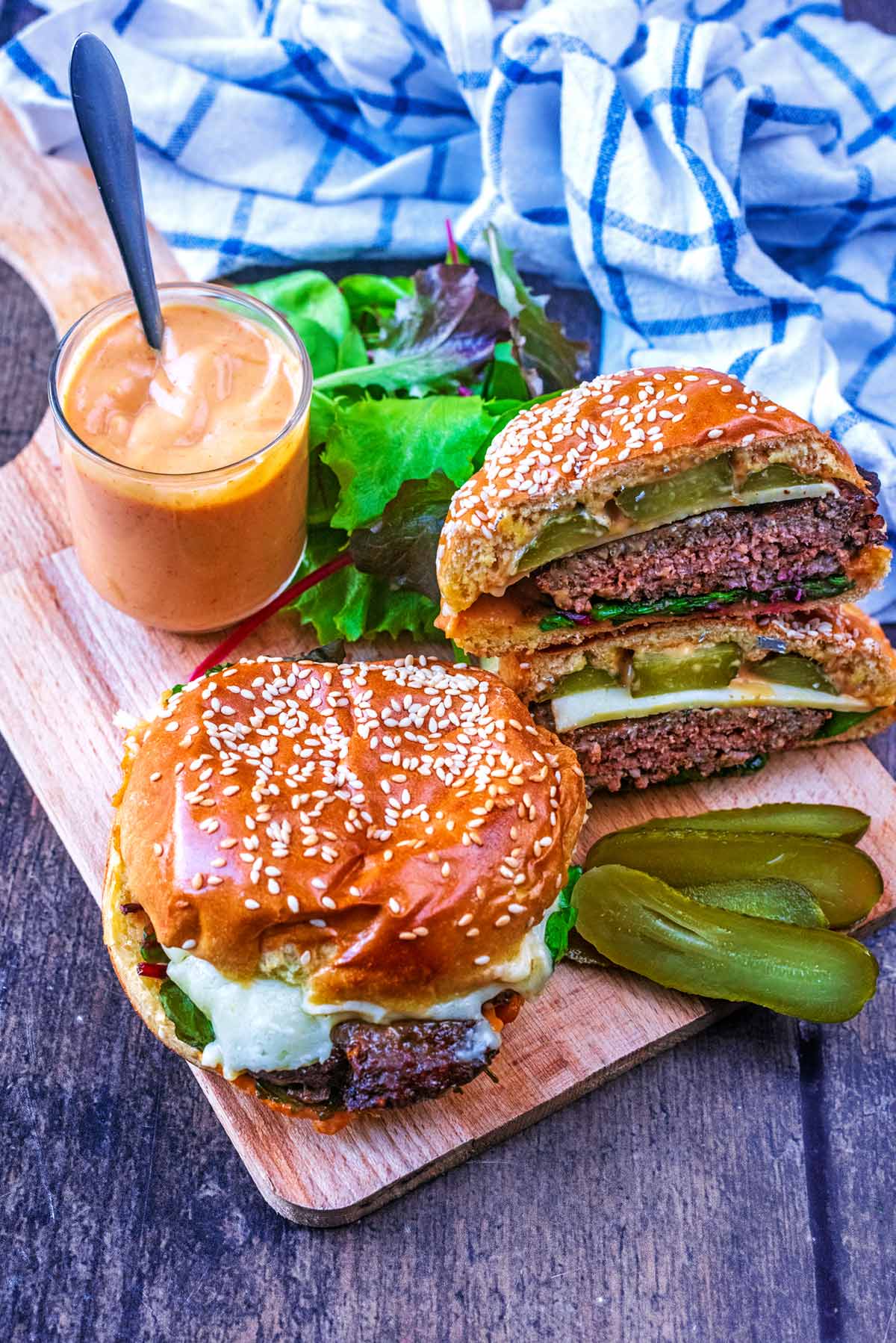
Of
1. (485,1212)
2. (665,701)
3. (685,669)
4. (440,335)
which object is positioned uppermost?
(440,335)

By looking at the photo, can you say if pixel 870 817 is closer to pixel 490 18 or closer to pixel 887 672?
pixel 887 672

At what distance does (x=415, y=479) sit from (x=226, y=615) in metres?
0.71

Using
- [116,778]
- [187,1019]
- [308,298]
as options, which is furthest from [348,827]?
[308,298]

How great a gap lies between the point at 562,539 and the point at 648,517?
0.24 m

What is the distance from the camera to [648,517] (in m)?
3.65

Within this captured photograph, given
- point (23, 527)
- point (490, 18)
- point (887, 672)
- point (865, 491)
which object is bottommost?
point (23, 527)

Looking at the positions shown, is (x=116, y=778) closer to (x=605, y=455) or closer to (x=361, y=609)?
(x=361, y=609)

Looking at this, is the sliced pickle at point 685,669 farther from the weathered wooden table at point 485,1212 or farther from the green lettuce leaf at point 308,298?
the green lettuce leaf at point 308,298

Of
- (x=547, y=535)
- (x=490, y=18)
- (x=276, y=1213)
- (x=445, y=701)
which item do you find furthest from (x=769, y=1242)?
(x=490, y=18)

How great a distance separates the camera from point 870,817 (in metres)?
4.04

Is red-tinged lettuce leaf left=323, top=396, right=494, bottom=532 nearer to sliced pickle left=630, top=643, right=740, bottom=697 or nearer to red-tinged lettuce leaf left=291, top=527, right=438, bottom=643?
red-tinged lettuce leaf left=291, top=527, right=438, bottom=643

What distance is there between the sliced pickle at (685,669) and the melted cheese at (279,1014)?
3.55 ft

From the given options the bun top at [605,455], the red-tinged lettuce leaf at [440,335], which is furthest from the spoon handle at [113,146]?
the bun top at [605,455]

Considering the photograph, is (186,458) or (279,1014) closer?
(279,1014)
